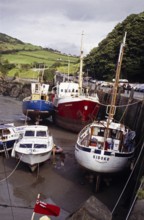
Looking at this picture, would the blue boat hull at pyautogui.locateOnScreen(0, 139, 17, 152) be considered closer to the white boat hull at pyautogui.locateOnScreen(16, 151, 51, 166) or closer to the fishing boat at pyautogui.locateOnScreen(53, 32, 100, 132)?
the white boat hull at pyautogui.locateOnScreen(16, 151, 51, 166)

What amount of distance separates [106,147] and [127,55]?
34.7 metres

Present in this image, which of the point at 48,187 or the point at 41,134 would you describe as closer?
the point at 48,187

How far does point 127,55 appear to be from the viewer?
173 ft

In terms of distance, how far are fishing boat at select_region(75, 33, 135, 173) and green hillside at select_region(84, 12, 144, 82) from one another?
29.9 meters

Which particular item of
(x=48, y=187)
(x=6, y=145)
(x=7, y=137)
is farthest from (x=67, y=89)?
(x=48, y=187)

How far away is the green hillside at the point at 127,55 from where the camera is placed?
51134 mm

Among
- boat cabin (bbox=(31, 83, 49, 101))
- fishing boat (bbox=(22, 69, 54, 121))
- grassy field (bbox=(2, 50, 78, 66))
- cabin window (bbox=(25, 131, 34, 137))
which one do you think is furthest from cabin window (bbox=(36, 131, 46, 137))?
grassy field (bbox=(2, 50, 78, 66))

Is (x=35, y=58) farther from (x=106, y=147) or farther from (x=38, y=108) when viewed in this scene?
(x=106, y=147)

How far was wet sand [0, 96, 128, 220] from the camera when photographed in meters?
16.4

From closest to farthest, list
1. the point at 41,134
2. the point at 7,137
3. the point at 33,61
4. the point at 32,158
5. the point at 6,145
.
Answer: the point at 32,158 → the point at 41,134 → the point at 6,145 → the point at 7,137 → the point at 33,61

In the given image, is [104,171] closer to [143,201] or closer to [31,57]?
[143,201]

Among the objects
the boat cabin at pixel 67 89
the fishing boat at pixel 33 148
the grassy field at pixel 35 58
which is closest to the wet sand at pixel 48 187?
the fishing boat at pixel 33 148

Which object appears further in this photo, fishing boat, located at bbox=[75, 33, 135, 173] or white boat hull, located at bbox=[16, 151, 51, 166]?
white boat hull, located at bbox=[16, 151, 51, 166]

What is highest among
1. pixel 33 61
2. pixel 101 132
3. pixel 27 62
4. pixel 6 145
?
pixel 33 61
